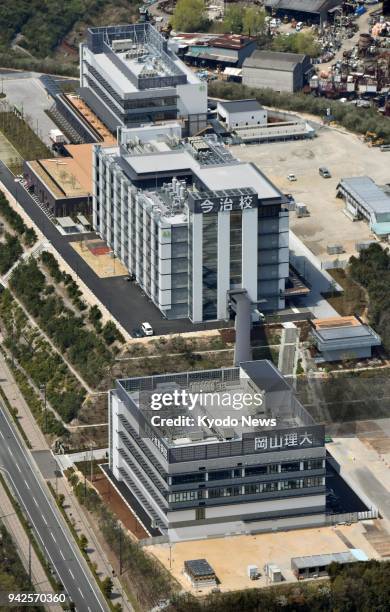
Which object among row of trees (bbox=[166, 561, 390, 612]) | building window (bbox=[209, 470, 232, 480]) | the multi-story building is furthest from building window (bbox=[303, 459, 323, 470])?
row of trees (bbox=[166, 561, 390, 612])

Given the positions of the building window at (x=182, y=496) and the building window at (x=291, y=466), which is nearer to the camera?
the building window at (x=182, y=496)

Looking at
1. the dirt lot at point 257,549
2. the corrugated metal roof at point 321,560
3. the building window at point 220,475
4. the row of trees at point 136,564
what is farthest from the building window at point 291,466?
the row of trees at point 136,564

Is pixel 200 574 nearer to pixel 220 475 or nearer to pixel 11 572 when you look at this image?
pixel 220 475

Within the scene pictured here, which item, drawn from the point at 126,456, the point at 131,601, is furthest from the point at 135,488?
the point at 131,601

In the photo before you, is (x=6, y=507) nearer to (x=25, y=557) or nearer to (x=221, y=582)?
(x=25, y=557)

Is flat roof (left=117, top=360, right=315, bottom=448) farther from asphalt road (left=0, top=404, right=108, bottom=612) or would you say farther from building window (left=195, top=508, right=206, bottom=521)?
asphalt road (left=0, top=404, right=108, bottom=612)

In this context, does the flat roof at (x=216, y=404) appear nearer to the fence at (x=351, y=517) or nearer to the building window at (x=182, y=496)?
the building window at (x=182, y=496)

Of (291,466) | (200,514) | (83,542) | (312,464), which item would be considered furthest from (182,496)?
(312,464)
